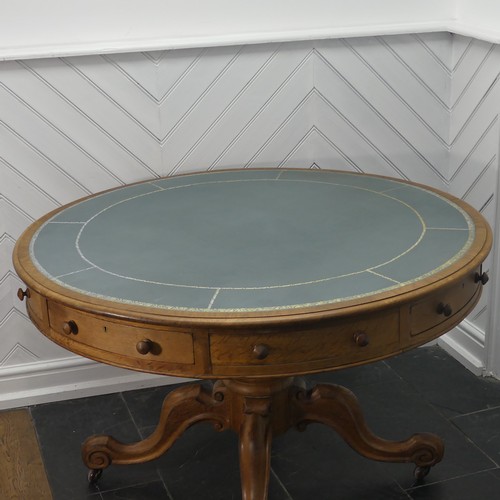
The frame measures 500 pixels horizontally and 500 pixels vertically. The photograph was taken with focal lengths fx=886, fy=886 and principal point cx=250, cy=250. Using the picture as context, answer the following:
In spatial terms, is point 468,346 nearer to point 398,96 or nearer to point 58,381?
point 398,96

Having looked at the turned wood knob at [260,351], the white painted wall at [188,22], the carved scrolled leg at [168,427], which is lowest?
the carved scrolled leg at [168,427]

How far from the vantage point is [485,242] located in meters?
2.13

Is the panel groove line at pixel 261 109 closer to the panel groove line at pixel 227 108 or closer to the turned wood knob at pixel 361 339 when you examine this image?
the panel groove line at pixel 227 108

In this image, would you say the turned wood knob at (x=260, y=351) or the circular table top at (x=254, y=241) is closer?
the turned wood knob at (x=260, y=351)

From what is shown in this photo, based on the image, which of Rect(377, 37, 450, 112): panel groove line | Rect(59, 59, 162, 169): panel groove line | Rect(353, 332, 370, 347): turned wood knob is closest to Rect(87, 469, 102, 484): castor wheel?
Rect(59, 59, 162, 169): panel groove line

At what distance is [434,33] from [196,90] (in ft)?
2.73

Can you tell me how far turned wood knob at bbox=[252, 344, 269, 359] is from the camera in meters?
1.80

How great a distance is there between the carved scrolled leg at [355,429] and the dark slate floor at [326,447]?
0.30ft

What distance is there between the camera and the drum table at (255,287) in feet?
6.03

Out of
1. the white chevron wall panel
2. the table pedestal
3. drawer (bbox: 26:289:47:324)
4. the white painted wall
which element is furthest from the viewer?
the white chevron wall panel

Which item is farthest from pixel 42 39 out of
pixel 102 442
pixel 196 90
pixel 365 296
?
pixel 365 296

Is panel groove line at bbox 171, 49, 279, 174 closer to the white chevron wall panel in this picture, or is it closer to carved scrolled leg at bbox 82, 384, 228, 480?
the white chevron wall panel

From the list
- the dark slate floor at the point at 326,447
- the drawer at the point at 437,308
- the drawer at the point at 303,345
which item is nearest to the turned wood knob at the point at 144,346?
the drawer at the point at 303,345

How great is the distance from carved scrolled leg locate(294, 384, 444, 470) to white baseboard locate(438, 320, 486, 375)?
633 millimetres
